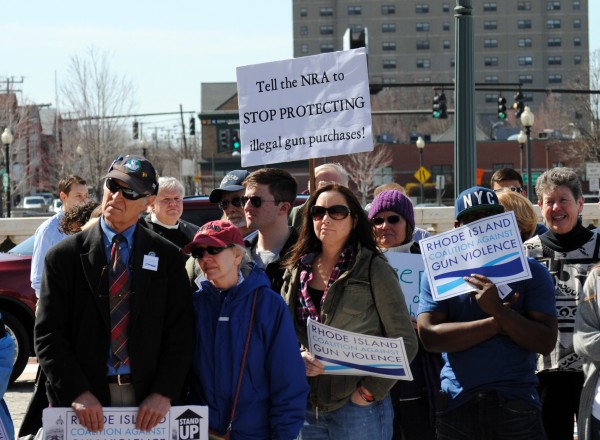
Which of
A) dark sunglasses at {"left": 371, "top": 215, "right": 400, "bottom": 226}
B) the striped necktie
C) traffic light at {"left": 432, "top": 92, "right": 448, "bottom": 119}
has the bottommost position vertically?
the striped necktie

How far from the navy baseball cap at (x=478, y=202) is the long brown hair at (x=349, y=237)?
1.60ft

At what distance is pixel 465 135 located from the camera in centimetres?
927

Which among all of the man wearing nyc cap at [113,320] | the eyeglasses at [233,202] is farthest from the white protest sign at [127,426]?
the eyeglasses at [233,202]

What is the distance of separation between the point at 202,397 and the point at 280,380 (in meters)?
0.40

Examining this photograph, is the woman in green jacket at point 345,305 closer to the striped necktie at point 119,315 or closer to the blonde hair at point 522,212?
the striped necktie at point 119,315

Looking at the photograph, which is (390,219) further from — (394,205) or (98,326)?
(98,326)

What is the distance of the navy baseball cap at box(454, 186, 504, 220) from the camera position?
511 centimetres

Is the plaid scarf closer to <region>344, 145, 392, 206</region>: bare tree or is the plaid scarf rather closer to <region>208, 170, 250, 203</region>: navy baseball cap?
<region>208, 170, 250, 203</region>: navy baseball cap

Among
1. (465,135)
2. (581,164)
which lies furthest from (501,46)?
(465,135)

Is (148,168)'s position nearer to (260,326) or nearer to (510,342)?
(260,326)

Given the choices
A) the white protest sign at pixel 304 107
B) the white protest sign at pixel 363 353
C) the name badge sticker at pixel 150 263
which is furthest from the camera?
the white protest sign at pixel 304 107

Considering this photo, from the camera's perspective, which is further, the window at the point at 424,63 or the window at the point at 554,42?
the window at the point at 554,42

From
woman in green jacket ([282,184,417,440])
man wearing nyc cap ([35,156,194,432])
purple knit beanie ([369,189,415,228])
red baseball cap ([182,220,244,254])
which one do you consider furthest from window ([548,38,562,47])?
man wearing nyc cap ([35,156,194,432])

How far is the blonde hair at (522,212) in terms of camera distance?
641 centimetres
